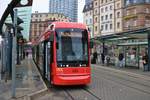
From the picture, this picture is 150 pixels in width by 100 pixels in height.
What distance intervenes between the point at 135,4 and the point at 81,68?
7676cm

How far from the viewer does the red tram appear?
17.1 metres

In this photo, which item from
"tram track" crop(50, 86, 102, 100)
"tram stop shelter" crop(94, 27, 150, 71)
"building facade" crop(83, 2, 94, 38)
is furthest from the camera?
"building facade" crop(83, 2, 94, 38)

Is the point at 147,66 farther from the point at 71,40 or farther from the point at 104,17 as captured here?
the point at 104,17

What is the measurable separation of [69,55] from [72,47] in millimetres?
447

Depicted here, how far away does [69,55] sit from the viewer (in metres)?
17.4

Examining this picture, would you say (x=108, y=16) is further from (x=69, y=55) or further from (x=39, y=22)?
(x=69, y=55)

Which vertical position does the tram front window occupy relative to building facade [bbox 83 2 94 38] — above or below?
below

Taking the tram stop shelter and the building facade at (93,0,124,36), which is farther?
the building facade at (93,0,124,36)

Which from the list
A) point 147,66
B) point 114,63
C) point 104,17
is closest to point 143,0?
point 104,17

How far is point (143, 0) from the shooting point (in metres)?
90.7

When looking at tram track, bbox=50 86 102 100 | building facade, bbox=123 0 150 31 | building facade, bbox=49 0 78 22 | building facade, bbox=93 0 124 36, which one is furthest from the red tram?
building facade, bbox=93 0 124 36

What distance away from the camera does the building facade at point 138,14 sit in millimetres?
90062

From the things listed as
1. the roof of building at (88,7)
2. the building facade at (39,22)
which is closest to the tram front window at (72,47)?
the building facade at (39,22)

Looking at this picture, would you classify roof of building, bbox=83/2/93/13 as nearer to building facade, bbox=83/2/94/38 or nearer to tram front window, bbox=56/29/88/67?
building facade, bbox=83/2/94/38
